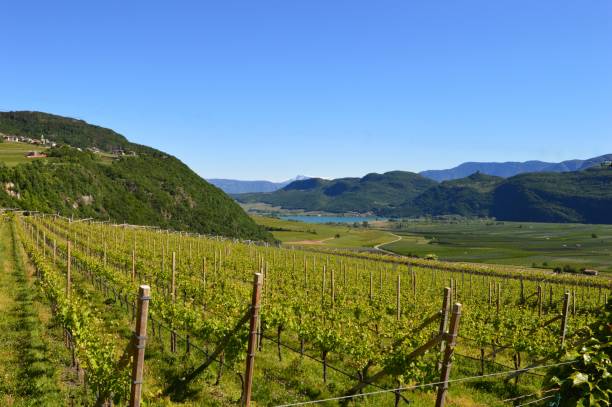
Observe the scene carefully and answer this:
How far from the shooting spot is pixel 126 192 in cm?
13025

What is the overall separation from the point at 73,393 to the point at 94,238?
3407 centimetres

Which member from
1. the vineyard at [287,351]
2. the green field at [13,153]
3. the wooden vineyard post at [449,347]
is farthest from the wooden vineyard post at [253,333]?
the green field at [13,153]

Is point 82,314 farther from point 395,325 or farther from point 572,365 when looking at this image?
point 572,365

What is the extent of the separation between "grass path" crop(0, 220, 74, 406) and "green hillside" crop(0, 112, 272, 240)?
72191 millimetres

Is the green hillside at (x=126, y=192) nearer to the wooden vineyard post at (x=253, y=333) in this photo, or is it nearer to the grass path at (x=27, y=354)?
the grass path at (x=27, y=354)

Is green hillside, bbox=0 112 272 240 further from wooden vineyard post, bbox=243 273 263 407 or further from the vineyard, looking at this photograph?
wooden vineyard post, bbox=243 273 263 407

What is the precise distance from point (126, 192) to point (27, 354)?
127614mm

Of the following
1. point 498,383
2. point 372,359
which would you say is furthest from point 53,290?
point 498,383

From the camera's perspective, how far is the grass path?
9570mm

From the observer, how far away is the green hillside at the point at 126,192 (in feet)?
306

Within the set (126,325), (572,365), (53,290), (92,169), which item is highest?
(92,169)

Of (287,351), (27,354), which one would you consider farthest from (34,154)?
(287,351)

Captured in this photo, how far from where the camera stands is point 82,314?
453 inches

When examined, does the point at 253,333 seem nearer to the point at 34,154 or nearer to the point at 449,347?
the point at 449,347
